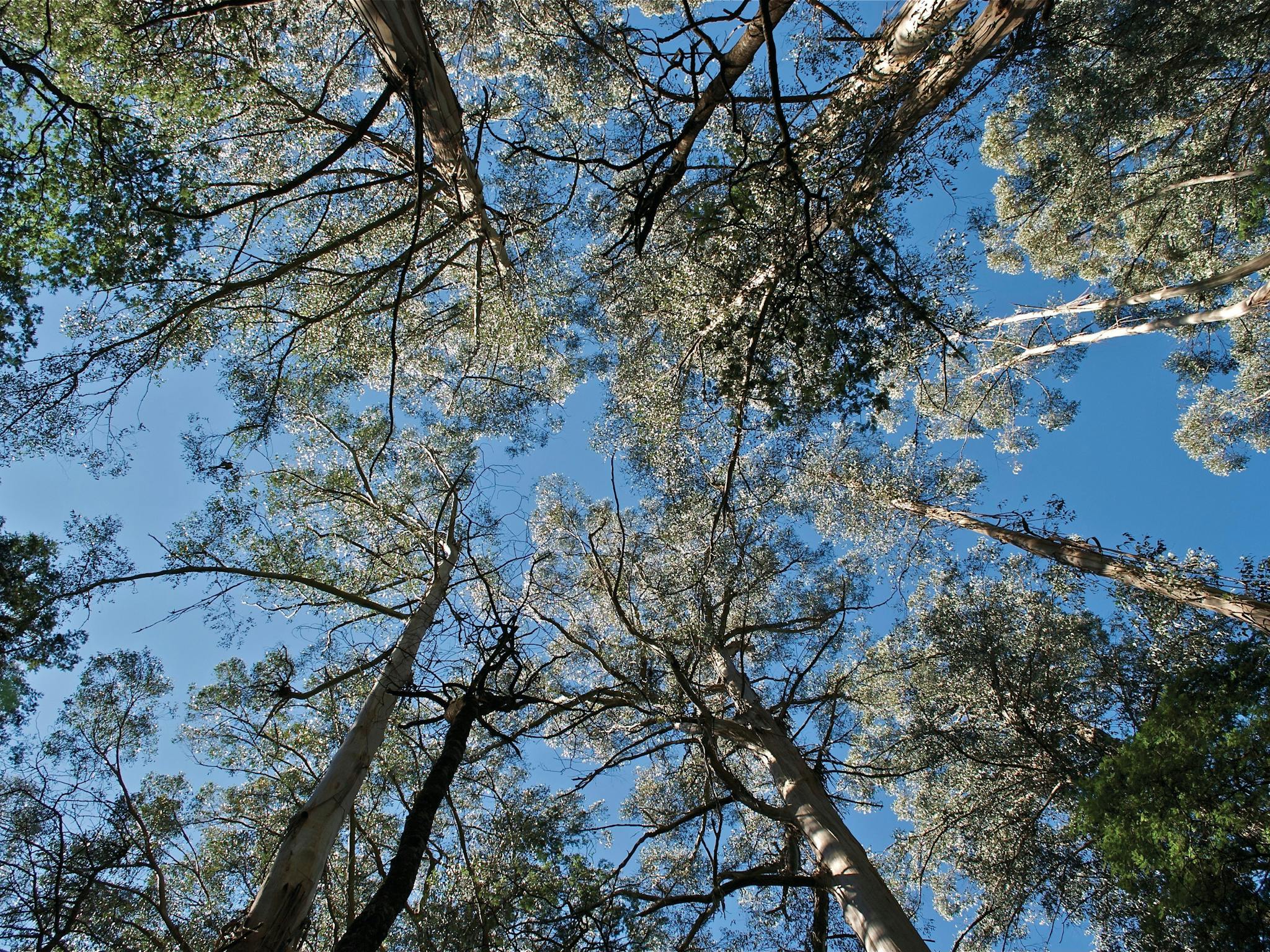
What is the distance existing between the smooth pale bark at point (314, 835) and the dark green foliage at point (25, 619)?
289 centimetres

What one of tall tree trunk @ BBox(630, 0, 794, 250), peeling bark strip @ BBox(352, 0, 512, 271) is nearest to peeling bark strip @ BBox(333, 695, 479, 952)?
tall tree trunk @ BBox(630, 0, 794, 250)

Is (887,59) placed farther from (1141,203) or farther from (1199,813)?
(1141,203)

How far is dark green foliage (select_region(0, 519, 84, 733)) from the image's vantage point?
5.01 meters

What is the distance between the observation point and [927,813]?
30.9 ft

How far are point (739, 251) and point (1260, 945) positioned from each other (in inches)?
218

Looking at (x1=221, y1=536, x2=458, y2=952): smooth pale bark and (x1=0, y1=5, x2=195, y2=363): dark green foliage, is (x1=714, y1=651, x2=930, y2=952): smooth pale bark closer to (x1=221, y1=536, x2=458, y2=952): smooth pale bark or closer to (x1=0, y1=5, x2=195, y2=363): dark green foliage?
(x1=221, y1=536, x2=458, y2=952): smooth pale bark

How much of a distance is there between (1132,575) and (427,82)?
8927 millimetres

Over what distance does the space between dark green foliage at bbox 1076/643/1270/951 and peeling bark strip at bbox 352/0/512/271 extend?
18.5ft

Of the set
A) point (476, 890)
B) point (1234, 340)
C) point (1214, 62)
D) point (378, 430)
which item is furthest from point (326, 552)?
point (1234, 340)

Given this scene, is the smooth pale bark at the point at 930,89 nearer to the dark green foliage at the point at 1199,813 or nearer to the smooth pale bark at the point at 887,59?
the smooth pale bark at the point at 887,59

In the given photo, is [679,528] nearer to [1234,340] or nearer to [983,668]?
[983,668]

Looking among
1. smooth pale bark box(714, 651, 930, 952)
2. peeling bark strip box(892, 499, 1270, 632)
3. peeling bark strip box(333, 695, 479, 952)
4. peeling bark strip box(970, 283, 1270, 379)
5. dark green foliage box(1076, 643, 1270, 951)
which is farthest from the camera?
peeling bark strip box(970, 283, 1270, 379)

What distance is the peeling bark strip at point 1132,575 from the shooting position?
5.67m

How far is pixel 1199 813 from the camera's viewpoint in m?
3.29
